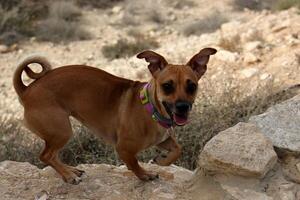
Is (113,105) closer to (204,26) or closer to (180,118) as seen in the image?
(180,118)

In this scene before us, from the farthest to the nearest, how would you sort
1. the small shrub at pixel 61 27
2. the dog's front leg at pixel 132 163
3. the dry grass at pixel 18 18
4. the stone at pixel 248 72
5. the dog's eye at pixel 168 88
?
the small shrub at pixel 61 27 < the dry grass at pixel 18 18 < the stone at pixel 248 72 < the dog's front leg at pixel 132 163 < the dog's eye at pixel 168 88

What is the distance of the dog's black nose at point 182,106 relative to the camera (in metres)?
4.54

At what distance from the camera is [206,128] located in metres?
7.15

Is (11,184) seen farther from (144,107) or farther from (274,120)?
(274,120)

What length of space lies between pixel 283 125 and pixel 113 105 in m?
1.47

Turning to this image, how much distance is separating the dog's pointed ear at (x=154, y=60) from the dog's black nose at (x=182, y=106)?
50 cm

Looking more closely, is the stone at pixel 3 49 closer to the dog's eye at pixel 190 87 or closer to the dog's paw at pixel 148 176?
the dog's paw at pixel 148 176

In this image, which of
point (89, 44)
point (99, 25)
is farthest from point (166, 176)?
point (99, 25)

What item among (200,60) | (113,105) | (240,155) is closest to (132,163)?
(113,105)

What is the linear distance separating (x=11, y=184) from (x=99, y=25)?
36.4 feet

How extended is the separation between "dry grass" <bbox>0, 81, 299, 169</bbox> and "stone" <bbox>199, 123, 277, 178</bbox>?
1849 mm

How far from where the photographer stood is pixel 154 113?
4.93 meters

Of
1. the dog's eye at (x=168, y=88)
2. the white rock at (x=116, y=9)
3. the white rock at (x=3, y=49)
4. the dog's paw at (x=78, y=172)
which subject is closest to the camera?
the dog's eye at (x=168, y=88)

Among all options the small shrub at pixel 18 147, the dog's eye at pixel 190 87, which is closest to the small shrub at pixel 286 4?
the small shrub at pixel 18 147
